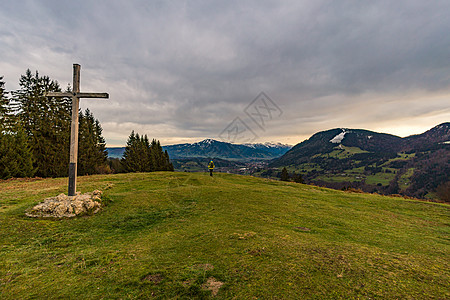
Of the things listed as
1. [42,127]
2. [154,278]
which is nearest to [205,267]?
[154,278]

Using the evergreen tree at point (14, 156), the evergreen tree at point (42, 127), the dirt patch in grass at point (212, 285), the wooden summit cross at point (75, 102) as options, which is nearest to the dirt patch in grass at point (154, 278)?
the dirt patch in grass at point (212, 285)

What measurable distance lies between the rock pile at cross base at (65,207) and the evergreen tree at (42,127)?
3320 cm

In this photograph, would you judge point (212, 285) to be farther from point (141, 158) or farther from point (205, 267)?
point (141, 158)

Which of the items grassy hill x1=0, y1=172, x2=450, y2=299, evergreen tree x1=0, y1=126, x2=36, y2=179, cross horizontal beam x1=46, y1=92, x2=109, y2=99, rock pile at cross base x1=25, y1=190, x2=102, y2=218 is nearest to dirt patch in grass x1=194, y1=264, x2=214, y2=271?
grassy hill x1=0, y1=172, x2=450, y2=299

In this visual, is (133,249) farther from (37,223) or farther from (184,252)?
(37,223)

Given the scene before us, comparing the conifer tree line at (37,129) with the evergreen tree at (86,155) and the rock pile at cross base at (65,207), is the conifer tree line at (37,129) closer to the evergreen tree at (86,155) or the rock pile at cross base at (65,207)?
the evergreen tree at (86,155)

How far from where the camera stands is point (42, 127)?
35.0 m

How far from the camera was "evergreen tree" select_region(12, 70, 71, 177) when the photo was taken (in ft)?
111

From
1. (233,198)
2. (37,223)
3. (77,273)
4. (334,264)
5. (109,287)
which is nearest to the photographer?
(109,287)

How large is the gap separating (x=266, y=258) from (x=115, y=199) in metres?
10.0

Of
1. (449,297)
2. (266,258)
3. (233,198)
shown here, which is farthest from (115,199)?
(449,297)

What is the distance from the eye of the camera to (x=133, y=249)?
5.88 meters

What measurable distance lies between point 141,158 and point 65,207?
178 ft

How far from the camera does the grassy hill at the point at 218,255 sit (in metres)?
3.83
